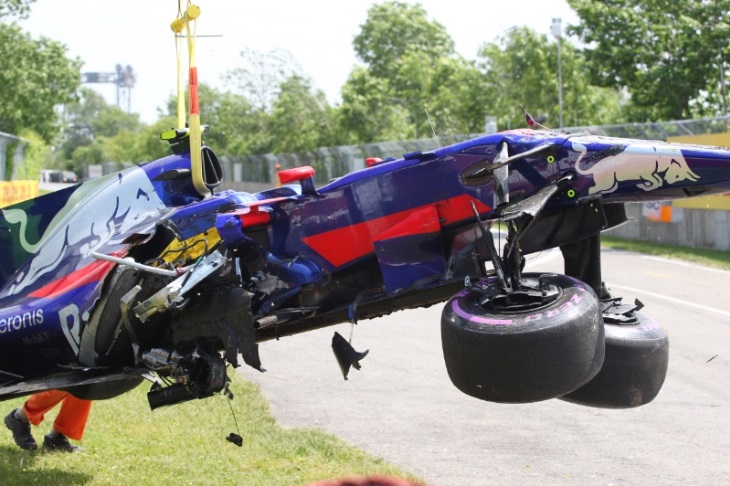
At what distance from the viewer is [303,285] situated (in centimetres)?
595

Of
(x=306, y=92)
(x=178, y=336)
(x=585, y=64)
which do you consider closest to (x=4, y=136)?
(x=178, y=336)

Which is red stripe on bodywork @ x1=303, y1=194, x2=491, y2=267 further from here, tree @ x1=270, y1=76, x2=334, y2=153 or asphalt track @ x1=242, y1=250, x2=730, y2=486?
tree @ x1=270, y1=76, x2=334, y2=153

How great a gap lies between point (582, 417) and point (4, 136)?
16.2 m

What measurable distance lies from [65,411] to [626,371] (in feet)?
14.4

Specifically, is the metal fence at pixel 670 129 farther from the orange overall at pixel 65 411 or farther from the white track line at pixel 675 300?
the orange overall at pixel 65 411

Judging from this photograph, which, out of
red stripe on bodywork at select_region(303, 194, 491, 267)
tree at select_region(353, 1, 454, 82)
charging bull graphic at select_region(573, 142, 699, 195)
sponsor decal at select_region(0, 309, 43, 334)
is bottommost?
sponsor decal at select_region(0, 309, 43, 334)

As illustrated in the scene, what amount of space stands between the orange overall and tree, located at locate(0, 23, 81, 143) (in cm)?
2667

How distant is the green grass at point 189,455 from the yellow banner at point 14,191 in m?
13.6

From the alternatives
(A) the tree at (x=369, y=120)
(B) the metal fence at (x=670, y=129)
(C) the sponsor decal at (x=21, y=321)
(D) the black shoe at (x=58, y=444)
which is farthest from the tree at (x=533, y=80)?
(C) the sponsor decal at (x=21, y=321)

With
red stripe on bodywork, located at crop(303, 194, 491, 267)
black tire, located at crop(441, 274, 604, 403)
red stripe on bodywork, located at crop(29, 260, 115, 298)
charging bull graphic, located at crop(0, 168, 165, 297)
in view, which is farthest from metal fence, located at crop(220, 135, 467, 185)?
black tire, located at crop(441, 274, 604, 403)

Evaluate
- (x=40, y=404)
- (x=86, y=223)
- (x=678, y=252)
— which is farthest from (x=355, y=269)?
(x=678, y=252)

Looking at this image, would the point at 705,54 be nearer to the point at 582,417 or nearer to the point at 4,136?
the point at 4,136

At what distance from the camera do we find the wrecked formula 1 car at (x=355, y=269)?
4953mm

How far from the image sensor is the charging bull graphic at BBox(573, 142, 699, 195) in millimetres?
5125
